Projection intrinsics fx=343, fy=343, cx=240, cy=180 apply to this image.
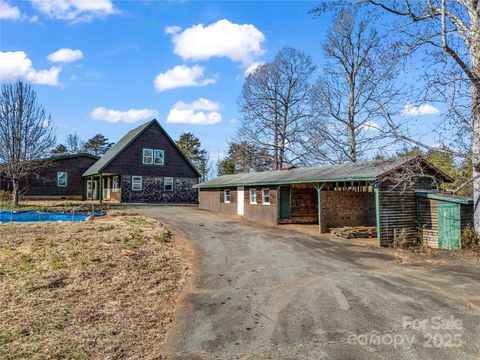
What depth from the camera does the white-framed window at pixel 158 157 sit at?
1299 inches

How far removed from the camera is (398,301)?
745cm

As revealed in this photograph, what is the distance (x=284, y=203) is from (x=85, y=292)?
14.5 m

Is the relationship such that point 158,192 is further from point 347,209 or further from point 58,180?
point 347,209

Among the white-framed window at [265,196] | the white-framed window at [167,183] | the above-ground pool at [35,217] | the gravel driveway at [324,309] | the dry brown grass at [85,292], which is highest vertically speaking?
the white-framed window at [167,183]

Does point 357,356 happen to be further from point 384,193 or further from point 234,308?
point 384,193

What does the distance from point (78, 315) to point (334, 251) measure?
9.43 meters

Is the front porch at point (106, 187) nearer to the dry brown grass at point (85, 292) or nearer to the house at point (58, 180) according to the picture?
the house at point (58, 180)

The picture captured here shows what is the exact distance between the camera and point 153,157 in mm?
32906

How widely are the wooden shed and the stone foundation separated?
2346 centimetres

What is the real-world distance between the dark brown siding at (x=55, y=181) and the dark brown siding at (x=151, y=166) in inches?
274

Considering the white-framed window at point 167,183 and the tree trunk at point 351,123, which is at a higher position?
the tree trunk at point 351,123

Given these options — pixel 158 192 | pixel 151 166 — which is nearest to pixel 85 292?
pixel 158 192

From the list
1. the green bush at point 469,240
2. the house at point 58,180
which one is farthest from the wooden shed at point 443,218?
the house at point 58,180

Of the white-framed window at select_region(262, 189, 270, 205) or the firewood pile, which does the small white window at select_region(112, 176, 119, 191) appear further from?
the firewood pile
